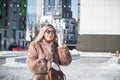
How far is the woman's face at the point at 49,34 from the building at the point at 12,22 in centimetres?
4762

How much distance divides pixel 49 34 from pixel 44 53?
208 mm

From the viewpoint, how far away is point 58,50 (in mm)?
3764

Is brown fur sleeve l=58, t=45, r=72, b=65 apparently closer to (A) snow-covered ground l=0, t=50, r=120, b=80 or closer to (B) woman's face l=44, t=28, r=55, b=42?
(B) woman's face l=44, t=28, r=55, b=42

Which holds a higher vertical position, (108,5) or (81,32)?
(108,5)

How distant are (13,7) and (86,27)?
95.8 feet

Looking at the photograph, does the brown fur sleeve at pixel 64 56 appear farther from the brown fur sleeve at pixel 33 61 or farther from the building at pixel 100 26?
the building at pixel 100 26

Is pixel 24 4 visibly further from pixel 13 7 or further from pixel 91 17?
pixel 91 17

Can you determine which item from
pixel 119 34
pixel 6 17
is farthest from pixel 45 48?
pixel 6 17

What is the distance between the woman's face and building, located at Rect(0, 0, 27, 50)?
156ft

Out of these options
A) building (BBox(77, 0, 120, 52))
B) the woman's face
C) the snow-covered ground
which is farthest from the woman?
building (BBox(77, 0, 120, 52))

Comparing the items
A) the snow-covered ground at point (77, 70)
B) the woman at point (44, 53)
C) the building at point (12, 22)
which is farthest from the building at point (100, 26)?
the woman at point (44, 53)

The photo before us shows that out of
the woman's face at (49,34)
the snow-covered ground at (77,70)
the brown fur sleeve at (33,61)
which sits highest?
the woman's face at (49,34)

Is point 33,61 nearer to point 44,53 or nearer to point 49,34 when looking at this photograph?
point 44,53

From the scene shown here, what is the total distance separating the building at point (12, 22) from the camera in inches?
2083
